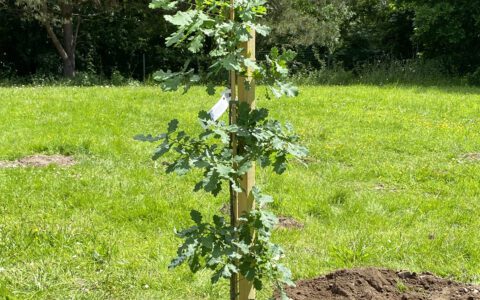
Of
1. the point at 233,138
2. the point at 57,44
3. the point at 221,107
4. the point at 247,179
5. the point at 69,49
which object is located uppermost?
the point at 221,107

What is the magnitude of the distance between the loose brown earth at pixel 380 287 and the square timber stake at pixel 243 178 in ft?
2.65

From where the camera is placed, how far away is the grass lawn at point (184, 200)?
434cm

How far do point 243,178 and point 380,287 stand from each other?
150cm

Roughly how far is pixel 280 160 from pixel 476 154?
6.03 meters

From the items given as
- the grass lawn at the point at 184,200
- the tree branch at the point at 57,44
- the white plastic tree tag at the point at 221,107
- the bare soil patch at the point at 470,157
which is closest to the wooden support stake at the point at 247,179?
the white plastic tree tag at the point at 221,107

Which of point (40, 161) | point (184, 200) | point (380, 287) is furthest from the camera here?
point (40, 161)

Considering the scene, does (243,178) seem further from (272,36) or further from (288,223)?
(272,36)

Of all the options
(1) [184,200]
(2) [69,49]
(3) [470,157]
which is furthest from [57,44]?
(1) [184,200]

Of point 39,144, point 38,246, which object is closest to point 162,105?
point 39,144

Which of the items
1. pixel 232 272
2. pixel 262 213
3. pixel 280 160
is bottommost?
pixel 232 272

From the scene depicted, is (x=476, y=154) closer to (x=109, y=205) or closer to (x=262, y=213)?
(x=109, y=205)

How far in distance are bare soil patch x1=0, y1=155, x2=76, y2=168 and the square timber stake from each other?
4466 millimetres

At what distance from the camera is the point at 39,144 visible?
7.73 metres

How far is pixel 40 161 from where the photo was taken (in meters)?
7.15
